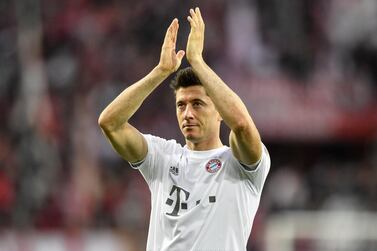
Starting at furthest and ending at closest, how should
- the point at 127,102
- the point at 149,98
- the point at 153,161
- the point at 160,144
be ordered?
the point at 149,98 → the point at 160,144 → the point at 153,161 → the point at 127,102

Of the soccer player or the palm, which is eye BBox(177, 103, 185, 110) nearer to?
the soccer player

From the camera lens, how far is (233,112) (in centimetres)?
574

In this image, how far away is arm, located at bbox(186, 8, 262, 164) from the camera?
5742 mm

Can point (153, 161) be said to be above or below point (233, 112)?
below

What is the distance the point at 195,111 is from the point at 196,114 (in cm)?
2

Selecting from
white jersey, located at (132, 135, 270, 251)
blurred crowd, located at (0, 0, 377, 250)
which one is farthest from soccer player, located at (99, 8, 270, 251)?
blurred crowd, located at (0, 0, 377, 250)

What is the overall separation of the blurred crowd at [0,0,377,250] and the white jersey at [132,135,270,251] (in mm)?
7920

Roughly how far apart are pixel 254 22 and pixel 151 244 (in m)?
12.1

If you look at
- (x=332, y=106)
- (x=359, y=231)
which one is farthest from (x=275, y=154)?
(x=359, y=231)

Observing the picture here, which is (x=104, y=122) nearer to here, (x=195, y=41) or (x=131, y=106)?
(x=131, y=106)

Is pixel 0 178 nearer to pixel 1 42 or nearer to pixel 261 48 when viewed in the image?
pixel 1 42

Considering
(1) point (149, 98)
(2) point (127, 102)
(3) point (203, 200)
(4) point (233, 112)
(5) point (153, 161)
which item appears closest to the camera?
(4) point (233, 112)

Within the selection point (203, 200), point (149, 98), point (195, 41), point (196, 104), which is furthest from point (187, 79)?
point (149, 98)

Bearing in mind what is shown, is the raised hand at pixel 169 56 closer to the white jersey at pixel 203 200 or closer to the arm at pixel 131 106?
the arm at pixel 131 106
